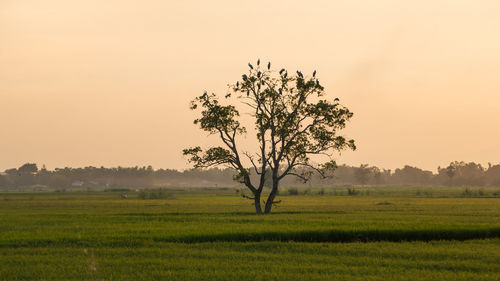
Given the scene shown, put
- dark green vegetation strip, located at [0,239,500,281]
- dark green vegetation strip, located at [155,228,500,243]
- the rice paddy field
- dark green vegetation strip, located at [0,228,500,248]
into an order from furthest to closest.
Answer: dark green vegetation strip, located at [155,228,500,243] < dark green vegetation strip, located at [0,228,500,248] < the rice paddy field < dark green vegetation strip, located at [0,239,500,281]

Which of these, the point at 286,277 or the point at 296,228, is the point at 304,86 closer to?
the point at 296,228

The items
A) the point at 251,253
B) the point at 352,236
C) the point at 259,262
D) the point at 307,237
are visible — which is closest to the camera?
the point at 259,262

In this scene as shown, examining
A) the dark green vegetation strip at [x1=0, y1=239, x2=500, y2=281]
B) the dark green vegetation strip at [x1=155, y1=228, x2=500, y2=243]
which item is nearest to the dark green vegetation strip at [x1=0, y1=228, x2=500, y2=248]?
the dark green vegetation strip at [x1=155, y1=228, x2=500, y2=243]

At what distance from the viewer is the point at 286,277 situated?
1650 cm

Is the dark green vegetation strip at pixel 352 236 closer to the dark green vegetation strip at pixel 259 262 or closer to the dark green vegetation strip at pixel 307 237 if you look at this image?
the dark green vegetation strip at pixel 307 237

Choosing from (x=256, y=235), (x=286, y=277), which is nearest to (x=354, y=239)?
(x=256, y=235)

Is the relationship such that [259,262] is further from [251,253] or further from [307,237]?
[307,237]

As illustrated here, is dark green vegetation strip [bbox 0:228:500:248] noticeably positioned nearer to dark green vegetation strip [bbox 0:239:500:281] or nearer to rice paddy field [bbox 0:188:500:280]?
rice paddy field [bbox 0:188:500:280]

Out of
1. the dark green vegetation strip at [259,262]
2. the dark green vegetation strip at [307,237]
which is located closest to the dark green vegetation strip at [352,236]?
the dark green vegetation strip at [307,237]

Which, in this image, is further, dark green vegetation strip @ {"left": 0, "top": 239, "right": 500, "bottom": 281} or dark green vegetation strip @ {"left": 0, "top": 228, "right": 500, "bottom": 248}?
dark green vegetation strip @ {"left": 0, "top": 228, "right": 500, "bottom": 248}

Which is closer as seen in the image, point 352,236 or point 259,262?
point 259,262

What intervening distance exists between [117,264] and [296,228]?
486 inches

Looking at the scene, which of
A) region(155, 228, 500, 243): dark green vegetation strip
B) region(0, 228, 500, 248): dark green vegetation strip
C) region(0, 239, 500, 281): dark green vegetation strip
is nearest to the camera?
region(0, 239, 500, 281): dark green vegetation strip

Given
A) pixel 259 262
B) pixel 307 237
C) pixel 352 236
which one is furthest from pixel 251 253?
pixel 352 236
